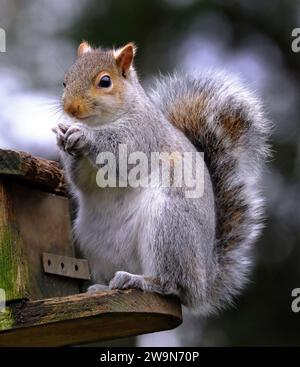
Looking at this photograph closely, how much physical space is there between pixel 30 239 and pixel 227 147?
3.10 feet

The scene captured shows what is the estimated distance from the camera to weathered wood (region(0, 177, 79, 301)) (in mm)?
2977

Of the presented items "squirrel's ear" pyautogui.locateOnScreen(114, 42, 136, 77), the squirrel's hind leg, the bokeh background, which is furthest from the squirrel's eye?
the bokeh background

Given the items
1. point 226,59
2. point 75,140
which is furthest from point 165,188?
point 226,59

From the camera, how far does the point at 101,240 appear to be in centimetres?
338

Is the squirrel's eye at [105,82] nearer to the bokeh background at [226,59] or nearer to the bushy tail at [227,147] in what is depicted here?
the bushy tail at [227,147]

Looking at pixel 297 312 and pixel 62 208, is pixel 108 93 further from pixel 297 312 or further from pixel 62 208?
pixel 297 312

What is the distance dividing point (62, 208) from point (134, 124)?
395 millimetres

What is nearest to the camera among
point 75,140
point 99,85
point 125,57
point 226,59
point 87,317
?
point 87,317

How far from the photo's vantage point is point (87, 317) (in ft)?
9.27

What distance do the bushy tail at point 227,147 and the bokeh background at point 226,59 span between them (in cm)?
199

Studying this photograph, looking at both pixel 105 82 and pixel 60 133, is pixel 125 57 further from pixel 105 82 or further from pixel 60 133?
pixel 60 133

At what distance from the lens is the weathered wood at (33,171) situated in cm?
302

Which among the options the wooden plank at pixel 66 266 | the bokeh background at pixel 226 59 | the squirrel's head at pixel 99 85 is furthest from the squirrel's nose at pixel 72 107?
the bokeh background at pixel 226 59

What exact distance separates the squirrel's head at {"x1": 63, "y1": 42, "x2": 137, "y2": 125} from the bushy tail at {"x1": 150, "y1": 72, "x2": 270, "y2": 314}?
1.16 ft
